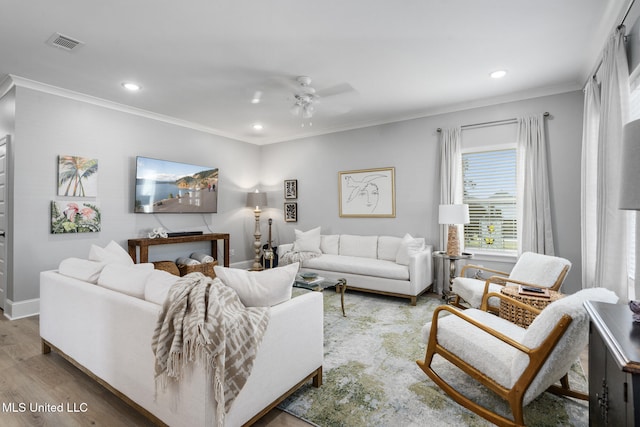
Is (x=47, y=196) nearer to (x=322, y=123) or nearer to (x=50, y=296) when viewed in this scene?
(x=50, y=296)

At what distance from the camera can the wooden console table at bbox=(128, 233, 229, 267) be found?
14.5ft

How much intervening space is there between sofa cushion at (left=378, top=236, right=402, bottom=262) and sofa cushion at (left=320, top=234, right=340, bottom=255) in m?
0.78

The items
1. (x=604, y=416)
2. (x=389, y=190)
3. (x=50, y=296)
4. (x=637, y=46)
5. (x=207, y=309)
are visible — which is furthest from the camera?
(x=389, y=190)

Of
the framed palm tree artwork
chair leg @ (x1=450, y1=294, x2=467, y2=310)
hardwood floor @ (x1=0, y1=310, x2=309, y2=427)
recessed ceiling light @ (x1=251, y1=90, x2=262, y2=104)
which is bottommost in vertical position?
hardwood floor @ (x1=0, y1=310, x2=309, y2=427)

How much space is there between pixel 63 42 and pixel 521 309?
4571mm

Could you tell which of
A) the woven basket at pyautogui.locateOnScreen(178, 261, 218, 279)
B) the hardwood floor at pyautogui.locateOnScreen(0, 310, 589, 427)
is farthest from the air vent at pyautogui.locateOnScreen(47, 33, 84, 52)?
the woven basket at pyautogui.locateOnScreen(178, 261, 218, 279)


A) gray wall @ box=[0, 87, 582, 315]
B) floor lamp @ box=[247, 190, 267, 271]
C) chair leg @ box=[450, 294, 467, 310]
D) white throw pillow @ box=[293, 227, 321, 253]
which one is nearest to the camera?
gray wall @ box=[0, 87, 582, 315]

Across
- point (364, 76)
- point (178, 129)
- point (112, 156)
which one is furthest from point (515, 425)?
point (178, 129)

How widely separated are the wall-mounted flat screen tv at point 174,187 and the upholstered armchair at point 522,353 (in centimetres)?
434

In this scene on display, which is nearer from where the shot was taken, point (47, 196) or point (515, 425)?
point (515, 425)

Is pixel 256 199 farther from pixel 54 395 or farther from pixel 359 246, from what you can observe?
pixel 54 395

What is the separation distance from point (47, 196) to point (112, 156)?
0.93 m

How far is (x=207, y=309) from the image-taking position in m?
1.52

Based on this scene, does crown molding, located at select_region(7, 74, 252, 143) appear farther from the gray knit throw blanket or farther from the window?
the window
